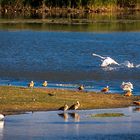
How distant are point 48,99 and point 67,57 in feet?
62.2

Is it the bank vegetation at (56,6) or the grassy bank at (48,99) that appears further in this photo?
the bank vegetation at (56,6)

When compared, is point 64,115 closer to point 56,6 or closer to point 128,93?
point 128,93

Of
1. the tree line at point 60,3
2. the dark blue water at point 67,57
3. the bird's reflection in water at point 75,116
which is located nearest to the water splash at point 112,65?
the dark blue water at point 67,57

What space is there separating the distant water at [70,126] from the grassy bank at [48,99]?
854mm

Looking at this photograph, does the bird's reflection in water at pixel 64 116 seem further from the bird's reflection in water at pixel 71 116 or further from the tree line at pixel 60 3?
the tree line at pixel 60 3

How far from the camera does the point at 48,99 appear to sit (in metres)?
27.9

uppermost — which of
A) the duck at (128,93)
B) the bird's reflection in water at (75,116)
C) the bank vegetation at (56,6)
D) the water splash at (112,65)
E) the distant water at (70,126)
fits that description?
the distant water at (70,126)

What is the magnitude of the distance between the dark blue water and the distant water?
660 cm

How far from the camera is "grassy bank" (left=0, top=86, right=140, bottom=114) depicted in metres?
26.7

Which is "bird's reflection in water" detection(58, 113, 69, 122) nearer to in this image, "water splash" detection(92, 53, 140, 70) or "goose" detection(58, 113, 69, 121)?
"goose" detection(58, 113, 69, 121)

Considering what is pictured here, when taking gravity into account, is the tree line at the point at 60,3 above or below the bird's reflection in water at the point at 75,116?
below

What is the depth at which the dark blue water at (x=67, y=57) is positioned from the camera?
36.7 meters

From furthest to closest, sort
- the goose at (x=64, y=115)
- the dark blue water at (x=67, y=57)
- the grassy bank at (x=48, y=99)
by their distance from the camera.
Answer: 1. the dark blue water at (x=67, y=57)
2. the grassy bank at (x=48, y=99)
3. the goose at (x=64, y=115)

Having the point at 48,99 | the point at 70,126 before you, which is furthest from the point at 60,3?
the point at 70,126
